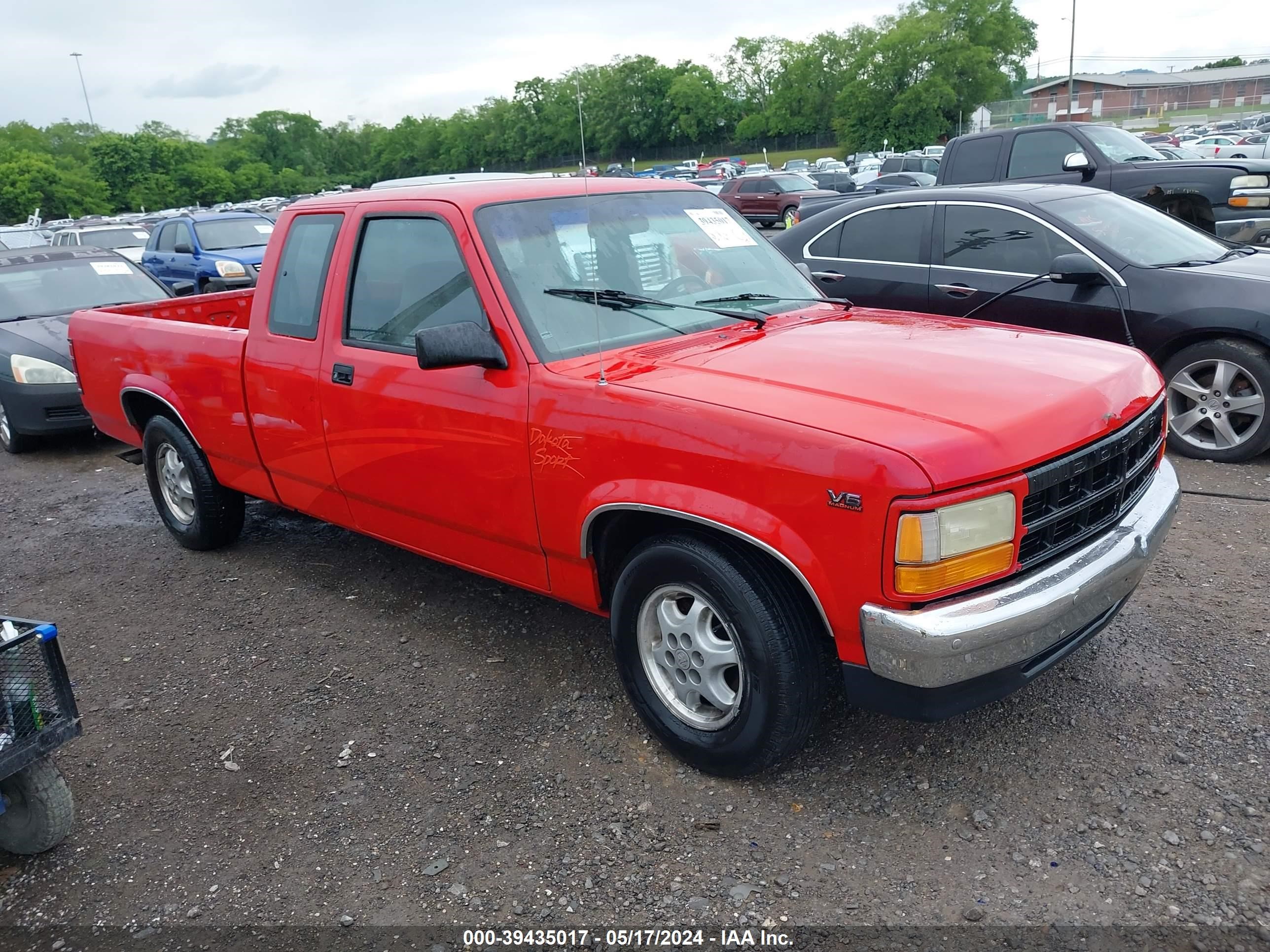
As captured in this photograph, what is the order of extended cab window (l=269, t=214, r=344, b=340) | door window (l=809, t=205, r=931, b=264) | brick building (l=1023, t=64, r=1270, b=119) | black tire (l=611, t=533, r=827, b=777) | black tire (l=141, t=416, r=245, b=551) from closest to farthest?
black tire (l=611, t=533, r=827, b=777)
extended cab window (l=269, t=214, r=344, b=340)
black tire (l=141, t=416, r=245, b=551)
door window (l=809, t=205, r=931, b=264)
brick building (l=1023, t=64, r=1270, b=119)

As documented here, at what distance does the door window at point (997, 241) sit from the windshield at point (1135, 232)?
0.17 meters

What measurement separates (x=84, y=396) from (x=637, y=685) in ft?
15.2

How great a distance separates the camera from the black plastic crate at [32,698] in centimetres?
284

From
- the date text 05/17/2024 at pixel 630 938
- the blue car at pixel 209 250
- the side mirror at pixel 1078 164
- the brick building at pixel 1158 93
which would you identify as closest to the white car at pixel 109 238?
the blue car at pixel 209 250

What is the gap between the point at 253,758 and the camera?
3.58 metres

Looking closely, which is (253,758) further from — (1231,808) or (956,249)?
(956,249)

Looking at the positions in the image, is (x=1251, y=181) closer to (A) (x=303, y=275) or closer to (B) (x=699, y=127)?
(A) (x=303, y=275)

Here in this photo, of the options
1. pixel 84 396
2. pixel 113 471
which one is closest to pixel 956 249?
pixel 84 396

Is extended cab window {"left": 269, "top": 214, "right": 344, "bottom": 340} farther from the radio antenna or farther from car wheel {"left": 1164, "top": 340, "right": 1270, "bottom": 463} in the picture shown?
car wheel {"left": 1164, "top": 340, "right": 1270, "bottom": 463}

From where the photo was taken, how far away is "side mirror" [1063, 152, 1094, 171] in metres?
8.82

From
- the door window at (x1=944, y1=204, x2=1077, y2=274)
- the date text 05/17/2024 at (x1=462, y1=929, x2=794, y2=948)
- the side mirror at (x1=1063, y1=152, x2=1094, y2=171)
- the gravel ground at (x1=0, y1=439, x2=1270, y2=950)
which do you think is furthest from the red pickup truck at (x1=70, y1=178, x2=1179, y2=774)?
the side mirror at (x1=1063, y1=152, x2=1094, y2=171)

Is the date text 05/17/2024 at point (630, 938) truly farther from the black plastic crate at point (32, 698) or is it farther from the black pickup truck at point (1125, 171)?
the black pickup truck at point (1125, 171)

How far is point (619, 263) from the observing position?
3.77 m

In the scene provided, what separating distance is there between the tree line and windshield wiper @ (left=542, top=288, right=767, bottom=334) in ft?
66.1
